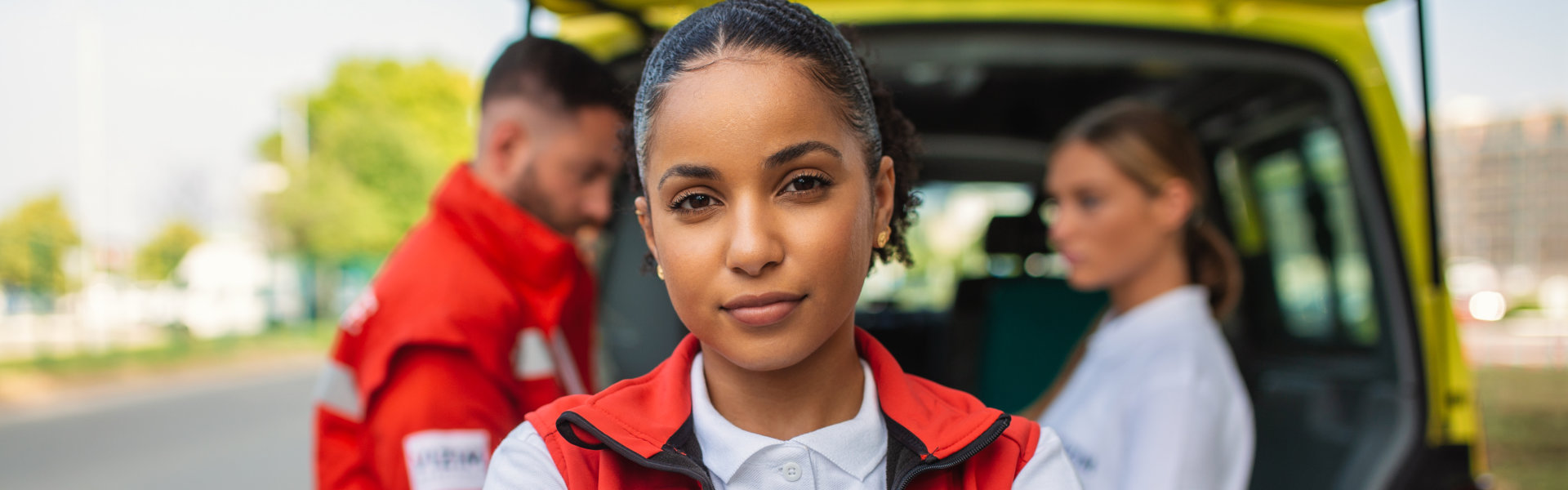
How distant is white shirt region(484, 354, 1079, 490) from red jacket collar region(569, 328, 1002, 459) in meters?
0.03

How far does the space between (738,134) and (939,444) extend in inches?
13.0

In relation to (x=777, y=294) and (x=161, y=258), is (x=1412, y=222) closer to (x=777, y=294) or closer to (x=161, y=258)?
(x=777, y=294)

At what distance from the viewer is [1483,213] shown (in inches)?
273

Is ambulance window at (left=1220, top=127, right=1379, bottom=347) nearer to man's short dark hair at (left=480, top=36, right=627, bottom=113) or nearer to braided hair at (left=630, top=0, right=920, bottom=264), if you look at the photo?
man's short dark hair at (left=480, top=36, right=627, bottom=113)

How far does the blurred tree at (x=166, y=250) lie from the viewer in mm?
20156

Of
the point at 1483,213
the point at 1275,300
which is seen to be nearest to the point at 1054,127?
the point at 1275,300

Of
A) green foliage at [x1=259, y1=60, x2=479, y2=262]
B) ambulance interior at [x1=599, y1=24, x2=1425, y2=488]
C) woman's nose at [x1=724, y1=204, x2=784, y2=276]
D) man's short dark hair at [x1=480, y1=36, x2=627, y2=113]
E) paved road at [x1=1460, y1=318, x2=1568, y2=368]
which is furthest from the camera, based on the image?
green foliage at [x1=259, y1=60, x2=479, y2=262]

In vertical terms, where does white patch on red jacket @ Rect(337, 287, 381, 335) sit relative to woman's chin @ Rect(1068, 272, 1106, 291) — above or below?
above

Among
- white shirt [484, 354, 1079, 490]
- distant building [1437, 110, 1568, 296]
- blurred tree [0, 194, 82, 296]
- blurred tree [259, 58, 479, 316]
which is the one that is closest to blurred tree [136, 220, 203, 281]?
blurred tree [259, 58, 479, 316]

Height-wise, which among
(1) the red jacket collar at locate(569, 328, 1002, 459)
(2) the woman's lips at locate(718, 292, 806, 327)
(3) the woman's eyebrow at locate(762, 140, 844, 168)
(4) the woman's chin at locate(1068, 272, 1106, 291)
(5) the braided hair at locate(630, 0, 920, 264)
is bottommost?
(4) the woman's chin at locate(1068, 272, 1106, 291)

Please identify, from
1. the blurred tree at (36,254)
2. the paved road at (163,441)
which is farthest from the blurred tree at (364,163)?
the paved road at (163,441)

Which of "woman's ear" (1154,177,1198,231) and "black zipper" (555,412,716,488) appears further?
"woman's ear" (1154,177,1198,231)

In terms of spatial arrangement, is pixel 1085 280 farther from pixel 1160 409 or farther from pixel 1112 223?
pixel 1160 409

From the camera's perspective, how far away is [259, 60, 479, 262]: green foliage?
70.7 feet
